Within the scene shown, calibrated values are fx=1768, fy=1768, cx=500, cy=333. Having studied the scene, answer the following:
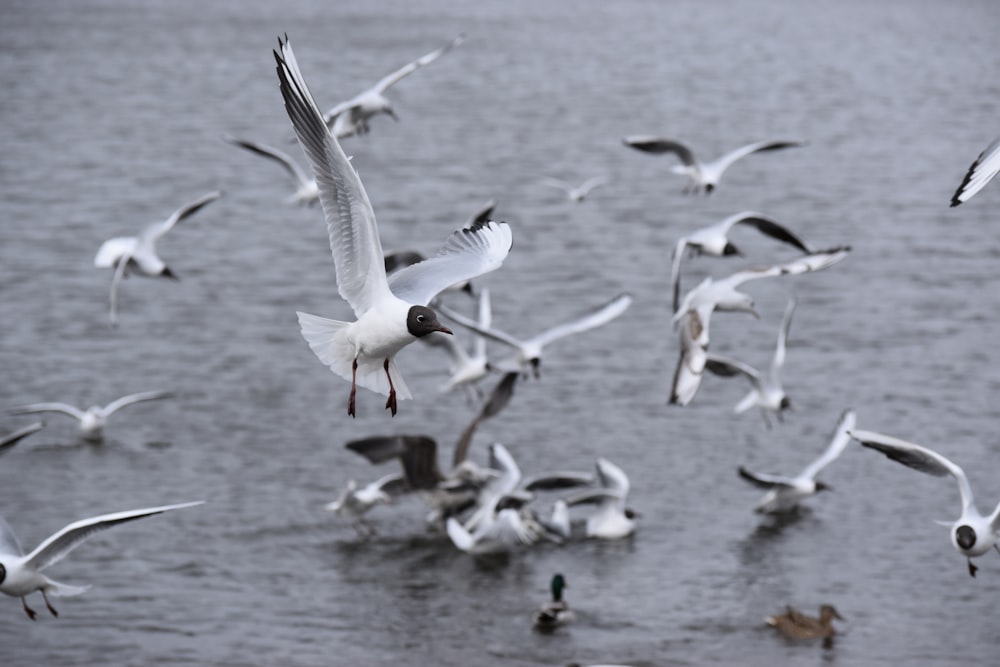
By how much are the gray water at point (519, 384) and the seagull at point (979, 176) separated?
4.67 meters

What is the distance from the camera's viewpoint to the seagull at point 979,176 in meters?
8.80

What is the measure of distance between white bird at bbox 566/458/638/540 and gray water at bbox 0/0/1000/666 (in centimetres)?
17

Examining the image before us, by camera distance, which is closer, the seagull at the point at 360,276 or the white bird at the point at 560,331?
the seagull at the point at 360,276

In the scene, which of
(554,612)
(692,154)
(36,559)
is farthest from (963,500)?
(692,154)

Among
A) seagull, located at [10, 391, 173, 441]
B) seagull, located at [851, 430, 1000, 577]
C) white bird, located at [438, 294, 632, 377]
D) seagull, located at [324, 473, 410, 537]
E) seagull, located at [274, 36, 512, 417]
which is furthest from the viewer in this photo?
seagull, located at [10, 391, 173, 441]

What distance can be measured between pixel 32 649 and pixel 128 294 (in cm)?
1230

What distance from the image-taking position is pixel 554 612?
1297 centimetres

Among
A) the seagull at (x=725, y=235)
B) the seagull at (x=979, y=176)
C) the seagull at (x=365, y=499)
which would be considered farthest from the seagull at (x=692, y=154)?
the seagull at (x=979, y=176)

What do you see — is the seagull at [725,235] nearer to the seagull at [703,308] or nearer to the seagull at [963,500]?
the seagull at [703,308]

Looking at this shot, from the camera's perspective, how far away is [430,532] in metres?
15.0

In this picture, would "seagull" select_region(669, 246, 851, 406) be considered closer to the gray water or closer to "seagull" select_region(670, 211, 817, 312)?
"seagull" select_region(670, 211, 817, 312)

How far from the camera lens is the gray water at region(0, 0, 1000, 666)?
A: 1346 centimetres

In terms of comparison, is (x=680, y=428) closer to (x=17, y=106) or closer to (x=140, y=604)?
(x=140, y=604)

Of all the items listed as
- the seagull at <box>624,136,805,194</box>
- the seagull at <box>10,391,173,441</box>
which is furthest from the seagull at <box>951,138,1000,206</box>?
the seagull at <box>10,391,173,441</box>
